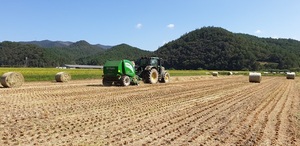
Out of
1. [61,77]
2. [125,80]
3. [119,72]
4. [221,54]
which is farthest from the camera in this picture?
[221,54]

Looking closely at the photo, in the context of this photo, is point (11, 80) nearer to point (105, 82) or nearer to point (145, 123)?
point (105, 82)

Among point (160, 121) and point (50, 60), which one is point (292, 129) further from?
point (50, 60)

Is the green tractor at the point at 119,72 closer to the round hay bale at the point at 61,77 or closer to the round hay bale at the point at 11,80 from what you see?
the round hay bale at the point at 11,80

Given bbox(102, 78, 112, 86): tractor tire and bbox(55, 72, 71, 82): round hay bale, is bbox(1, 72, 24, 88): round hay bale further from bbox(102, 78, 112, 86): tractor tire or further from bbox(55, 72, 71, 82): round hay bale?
bbox(55, 72, 71, 82): round hay bale

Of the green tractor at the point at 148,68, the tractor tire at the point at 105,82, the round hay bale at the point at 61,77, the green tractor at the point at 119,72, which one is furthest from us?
the round hay bale at the point at 61,77

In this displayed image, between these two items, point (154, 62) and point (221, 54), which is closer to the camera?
point (154, 62)

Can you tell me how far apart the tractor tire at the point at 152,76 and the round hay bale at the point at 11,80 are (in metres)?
8.49

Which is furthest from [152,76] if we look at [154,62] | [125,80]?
[125,80]

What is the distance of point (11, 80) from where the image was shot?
19.4 m

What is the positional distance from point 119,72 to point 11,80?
6520 millimetres

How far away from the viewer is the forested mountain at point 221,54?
357 feet

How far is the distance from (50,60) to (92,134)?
138590 millimetres

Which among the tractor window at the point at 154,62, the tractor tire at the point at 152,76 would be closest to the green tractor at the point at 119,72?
Answer: the tractor tire at the point at 152,76

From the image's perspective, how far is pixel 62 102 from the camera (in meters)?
12.3
